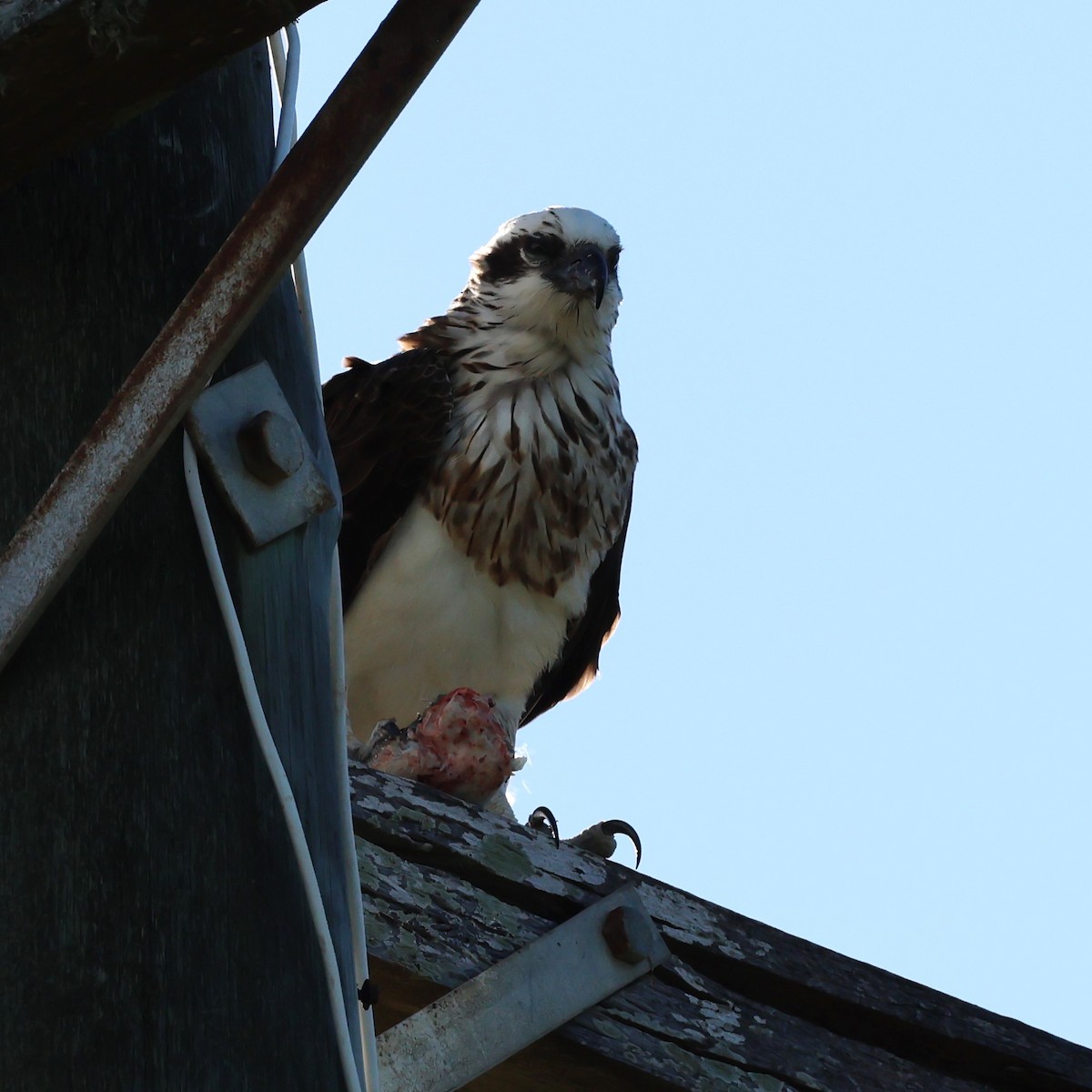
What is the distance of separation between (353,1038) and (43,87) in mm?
730

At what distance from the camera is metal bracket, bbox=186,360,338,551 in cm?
139

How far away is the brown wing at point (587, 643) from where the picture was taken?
474cm

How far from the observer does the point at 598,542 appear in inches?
175

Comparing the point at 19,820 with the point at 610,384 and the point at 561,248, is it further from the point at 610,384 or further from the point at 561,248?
the point at 561,248

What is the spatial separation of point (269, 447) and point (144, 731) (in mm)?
241

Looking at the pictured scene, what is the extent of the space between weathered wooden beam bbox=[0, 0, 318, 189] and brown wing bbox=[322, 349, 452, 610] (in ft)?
9.29

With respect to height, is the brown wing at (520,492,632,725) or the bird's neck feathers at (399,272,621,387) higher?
the bird's neck feathers at (399,272,621,387)

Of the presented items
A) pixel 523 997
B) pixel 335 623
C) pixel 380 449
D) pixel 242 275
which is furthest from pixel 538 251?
pixel 242 275

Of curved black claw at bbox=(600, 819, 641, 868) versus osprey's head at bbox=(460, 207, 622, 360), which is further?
osprey's head at bbox=(460, 207, 622, 360)

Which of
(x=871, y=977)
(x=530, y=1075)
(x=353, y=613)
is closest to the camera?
(x=530, y=1075)

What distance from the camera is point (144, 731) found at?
131cm

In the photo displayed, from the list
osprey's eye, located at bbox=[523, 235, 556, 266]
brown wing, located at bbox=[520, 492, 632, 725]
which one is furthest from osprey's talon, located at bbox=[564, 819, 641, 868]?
osprey's eye, located at bbox=[523, 235, 556, 266]

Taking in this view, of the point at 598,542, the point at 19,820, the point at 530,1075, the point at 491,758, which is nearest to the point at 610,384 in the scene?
the point at 598,542

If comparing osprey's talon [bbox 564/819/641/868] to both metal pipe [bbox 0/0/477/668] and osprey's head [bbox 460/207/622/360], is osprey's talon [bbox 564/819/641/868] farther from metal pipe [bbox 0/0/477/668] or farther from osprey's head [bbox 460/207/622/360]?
osprey's head [bbox 460/207/622/360]
